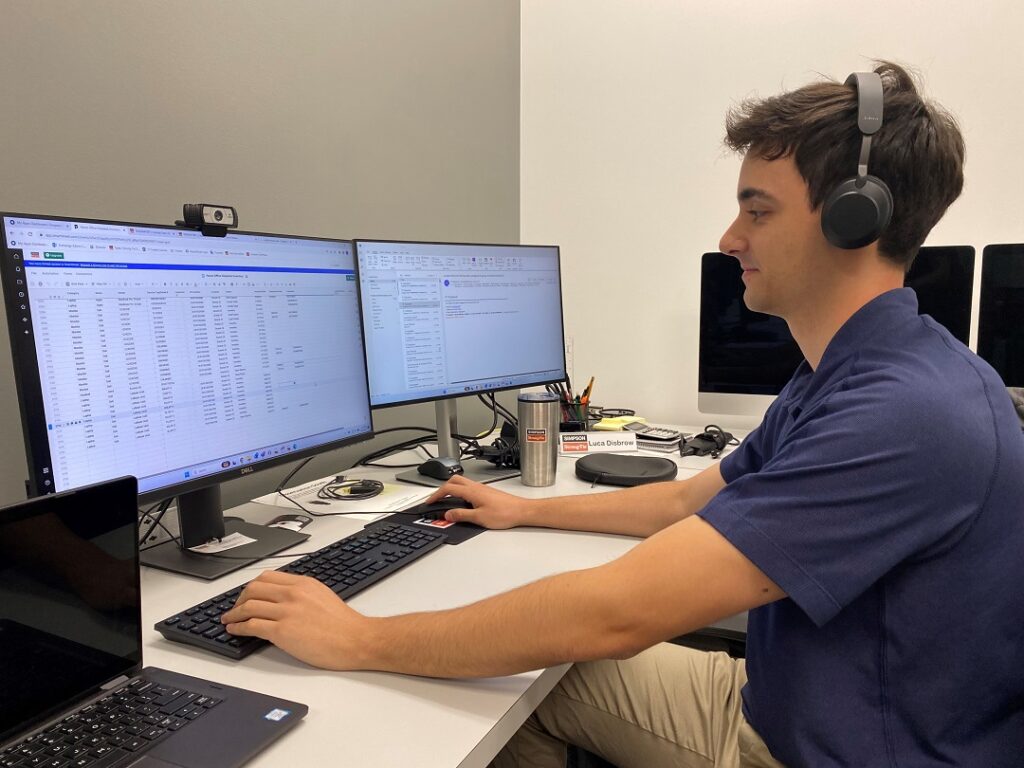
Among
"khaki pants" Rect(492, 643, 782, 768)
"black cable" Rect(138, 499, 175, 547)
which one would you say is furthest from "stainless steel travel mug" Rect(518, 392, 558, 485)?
"black cable" Rect(138, 499, 175, 547)

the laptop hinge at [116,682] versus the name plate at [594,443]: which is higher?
the name plate at [594,443]

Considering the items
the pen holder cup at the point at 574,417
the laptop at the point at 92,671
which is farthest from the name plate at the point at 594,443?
the laptop at the point at 92,671

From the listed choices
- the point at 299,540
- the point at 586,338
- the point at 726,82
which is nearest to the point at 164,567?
the point at 299,540

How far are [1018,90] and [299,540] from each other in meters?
2.02

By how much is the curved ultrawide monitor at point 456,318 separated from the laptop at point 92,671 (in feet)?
2.28

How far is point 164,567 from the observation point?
3.19 feet

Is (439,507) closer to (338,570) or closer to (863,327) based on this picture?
(338,570)

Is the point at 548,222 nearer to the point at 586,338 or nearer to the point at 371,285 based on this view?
the point at 586,338

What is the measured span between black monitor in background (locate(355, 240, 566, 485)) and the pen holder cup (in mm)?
221

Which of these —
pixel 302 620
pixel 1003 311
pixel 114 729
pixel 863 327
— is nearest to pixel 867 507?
pixel 863 327

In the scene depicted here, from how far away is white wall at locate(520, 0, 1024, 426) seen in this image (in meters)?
1.75

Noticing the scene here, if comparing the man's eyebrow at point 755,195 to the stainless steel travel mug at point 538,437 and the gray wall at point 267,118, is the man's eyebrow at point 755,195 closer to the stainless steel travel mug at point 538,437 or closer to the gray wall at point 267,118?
the stainless steel travel mug at point 538,437

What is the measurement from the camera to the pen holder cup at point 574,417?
187cm

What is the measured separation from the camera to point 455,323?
1458 mm
